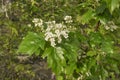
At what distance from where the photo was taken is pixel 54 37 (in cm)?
218

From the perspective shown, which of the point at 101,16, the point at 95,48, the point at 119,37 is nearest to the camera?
the point at 101,16

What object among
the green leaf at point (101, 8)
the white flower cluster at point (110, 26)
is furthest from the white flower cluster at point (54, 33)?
the white flower cluster at point (110, 26)

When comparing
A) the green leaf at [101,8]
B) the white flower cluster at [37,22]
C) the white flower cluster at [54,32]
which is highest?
the green leaf at [101,8]

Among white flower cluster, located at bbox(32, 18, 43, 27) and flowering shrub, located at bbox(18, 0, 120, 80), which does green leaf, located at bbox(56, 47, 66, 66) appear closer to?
flowering shrub, located at bbox(18, 0, 120, 80)

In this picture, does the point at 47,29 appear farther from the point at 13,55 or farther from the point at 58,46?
the point at 13,55

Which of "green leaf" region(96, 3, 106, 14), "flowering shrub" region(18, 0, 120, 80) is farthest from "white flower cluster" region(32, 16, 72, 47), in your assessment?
"green leaf" region(96, 3, 106, 14)

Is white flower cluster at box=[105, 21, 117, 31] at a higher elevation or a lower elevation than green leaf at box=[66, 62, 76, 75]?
higher

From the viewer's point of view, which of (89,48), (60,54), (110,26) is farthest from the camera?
(89,48)

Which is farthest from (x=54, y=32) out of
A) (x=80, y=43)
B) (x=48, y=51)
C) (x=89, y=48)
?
(x=89, y=48)

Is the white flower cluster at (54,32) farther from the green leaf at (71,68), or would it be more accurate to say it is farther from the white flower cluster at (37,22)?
the green leaf at (71,68)

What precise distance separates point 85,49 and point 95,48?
111mm

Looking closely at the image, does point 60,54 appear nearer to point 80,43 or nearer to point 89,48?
point 80,43

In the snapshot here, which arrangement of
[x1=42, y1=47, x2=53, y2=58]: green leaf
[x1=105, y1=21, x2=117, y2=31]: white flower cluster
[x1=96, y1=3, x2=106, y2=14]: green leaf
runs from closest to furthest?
[x1=42, y1=47, x2=53, y2=58]: green leaf < [x1=96, y1=3, x2=106, y2=14]: green leaf < [x1=105, y1=21, x2=117, y2=31]: white flower cluster

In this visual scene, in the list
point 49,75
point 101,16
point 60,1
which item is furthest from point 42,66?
point 101,16
